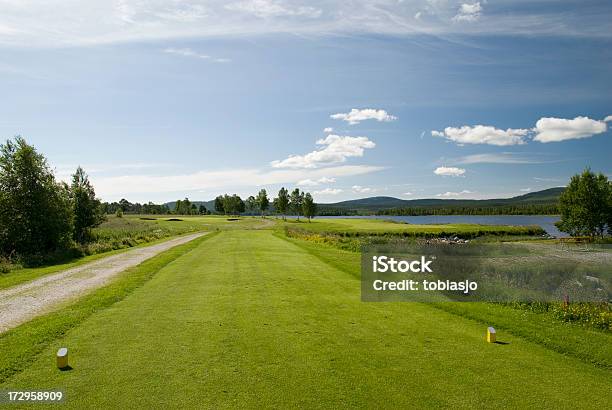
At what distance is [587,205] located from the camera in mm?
58531

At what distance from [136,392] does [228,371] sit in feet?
4.86

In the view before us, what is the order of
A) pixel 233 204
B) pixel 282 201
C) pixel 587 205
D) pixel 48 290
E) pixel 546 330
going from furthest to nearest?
pixel 233 204
pixel 282 201
pixel 587 205
pixel 48 290
pixel 546 330

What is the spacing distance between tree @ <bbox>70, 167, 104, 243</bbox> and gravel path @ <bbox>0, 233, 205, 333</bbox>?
31316 mm

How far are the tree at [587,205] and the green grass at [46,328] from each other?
6430cm

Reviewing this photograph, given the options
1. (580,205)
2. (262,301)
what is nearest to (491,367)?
(262,301)

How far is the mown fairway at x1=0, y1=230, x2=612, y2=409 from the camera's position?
234 inches

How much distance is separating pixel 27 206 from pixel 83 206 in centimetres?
2213

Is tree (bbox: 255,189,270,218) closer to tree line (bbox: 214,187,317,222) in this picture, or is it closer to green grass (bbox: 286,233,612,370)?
tree line (bbox: 214,187,317,222)

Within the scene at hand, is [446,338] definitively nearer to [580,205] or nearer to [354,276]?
[354,276]

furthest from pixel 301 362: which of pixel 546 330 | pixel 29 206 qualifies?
pixel 29 206

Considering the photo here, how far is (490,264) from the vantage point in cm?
2002

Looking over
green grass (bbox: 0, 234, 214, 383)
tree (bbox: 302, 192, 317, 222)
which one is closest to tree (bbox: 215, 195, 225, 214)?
tree (bbox: 302, 192, 317, 222)

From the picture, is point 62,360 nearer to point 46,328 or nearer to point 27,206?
point 46,328

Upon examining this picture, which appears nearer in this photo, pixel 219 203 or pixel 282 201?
pixel 282 201
